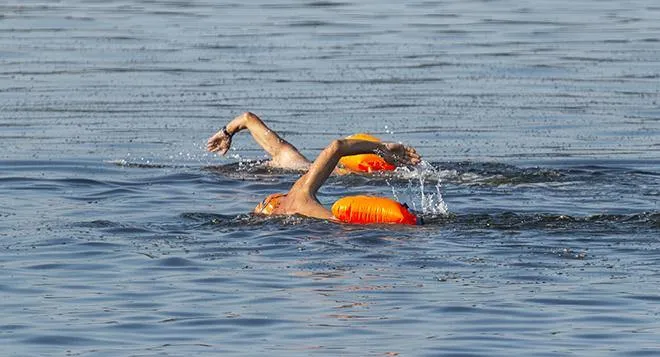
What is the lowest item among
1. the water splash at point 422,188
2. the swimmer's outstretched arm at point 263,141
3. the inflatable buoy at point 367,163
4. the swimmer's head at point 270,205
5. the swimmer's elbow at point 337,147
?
the water splash at point 422,188

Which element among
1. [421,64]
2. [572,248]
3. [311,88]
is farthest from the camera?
[421,64]

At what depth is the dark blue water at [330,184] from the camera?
33.0ft

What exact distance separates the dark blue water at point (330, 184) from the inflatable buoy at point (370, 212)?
0.35 feet

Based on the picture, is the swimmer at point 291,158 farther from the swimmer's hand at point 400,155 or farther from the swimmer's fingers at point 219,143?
the swimmer's hand at point 400,155

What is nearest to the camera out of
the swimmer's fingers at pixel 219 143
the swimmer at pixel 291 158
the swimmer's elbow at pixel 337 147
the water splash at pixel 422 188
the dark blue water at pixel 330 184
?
the dark blue water at pixel 330 184

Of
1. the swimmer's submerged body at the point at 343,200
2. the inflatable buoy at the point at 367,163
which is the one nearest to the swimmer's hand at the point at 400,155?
the swimmer's submerged body at the point at 343,200

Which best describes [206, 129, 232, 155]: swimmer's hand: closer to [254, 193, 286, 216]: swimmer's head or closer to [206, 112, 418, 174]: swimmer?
[206, 112, 418, 174]: swimmer

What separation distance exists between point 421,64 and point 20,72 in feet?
18.1

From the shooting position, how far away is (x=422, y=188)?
46.8ft

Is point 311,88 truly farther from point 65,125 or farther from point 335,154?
point 335,154

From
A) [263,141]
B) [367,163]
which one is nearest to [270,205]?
[263,141]

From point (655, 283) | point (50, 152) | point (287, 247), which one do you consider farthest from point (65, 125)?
point (655, 283)

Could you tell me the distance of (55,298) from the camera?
425 inches

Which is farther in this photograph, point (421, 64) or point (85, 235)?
point (421, 64)
